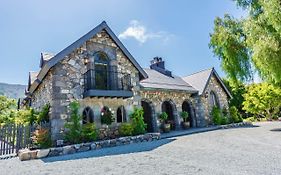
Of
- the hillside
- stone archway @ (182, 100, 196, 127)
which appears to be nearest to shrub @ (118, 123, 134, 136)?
stone archway @ (182, 100, 196, 127)

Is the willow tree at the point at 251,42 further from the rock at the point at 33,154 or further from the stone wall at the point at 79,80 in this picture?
the rock at the point at 33,154

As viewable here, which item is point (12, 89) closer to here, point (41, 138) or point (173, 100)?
point (173, 100)

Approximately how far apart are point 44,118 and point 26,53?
168 inches

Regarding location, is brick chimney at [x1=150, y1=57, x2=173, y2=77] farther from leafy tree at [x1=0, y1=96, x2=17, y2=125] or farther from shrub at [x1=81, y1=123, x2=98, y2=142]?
leafy tree at [x1=0, y1=96, x2=17, y2=125]

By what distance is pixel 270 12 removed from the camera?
7.16 m

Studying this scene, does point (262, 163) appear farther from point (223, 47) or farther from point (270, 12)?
point (223, 47)

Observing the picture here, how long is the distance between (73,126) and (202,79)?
14.0 metres

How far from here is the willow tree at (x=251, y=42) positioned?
7.60 meters

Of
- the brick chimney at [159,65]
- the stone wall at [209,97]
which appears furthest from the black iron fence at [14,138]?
the brick chimney at [159,65]

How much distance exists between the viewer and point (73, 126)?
10273 millimetres

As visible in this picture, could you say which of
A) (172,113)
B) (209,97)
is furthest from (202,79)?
(172,113)

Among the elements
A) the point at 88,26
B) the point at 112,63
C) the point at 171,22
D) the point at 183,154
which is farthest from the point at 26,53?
the point at 183,154

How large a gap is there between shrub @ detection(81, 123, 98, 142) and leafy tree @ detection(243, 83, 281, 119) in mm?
19578

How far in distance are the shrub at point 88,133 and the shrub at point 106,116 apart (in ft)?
3.33
